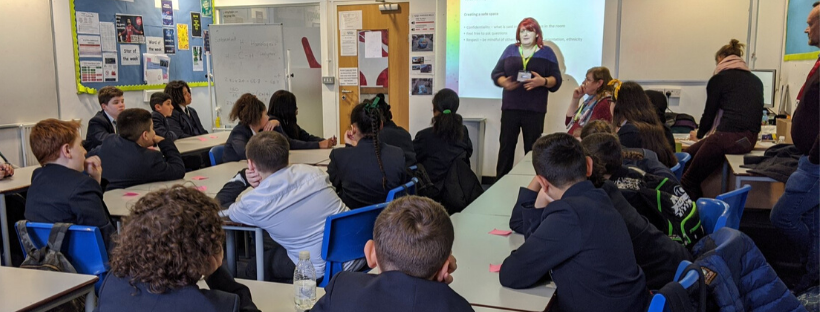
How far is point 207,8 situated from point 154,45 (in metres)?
1.08

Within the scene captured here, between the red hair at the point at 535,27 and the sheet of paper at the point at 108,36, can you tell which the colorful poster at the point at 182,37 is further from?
the red hair at the point at 535,27

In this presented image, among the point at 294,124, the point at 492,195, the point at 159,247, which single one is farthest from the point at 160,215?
the point at 294,124

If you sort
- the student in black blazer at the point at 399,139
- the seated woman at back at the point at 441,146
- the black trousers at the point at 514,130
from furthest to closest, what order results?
1. the black trousers at the point at 514,130
2. the seated woman at back at the point at 441,146
3. the student in black blazer at the point at 399,139

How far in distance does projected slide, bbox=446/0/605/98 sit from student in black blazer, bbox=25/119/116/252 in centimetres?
472

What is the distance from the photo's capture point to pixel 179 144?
512cm

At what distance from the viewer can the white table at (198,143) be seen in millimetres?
4899

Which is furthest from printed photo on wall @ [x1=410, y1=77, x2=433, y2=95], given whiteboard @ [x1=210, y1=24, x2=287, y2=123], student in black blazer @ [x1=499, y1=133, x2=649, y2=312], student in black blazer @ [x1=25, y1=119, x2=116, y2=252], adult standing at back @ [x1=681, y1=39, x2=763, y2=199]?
student in black blazer @ [x1=499, y1=133, x2=649, y2=312]

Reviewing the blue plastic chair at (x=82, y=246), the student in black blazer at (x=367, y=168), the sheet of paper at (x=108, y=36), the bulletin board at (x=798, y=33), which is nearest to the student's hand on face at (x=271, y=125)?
the student in black blazer at (x=367, y=168)

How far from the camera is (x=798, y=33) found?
17.0 ft

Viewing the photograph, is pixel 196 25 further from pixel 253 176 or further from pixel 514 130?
pixel 253 176

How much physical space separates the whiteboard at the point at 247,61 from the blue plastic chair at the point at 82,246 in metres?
4.94

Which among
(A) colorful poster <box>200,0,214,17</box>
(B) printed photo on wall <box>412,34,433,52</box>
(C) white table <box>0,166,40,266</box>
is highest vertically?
(A) colorful poster <box>200,0,214,17</box>

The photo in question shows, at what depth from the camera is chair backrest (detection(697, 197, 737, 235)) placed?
8.30 ft

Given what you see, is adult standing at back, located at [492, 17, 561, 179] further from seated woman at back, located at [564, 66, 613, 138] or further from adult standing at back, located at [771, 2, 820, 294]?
adult standing at back, located at [771, 2, 820, 294]
